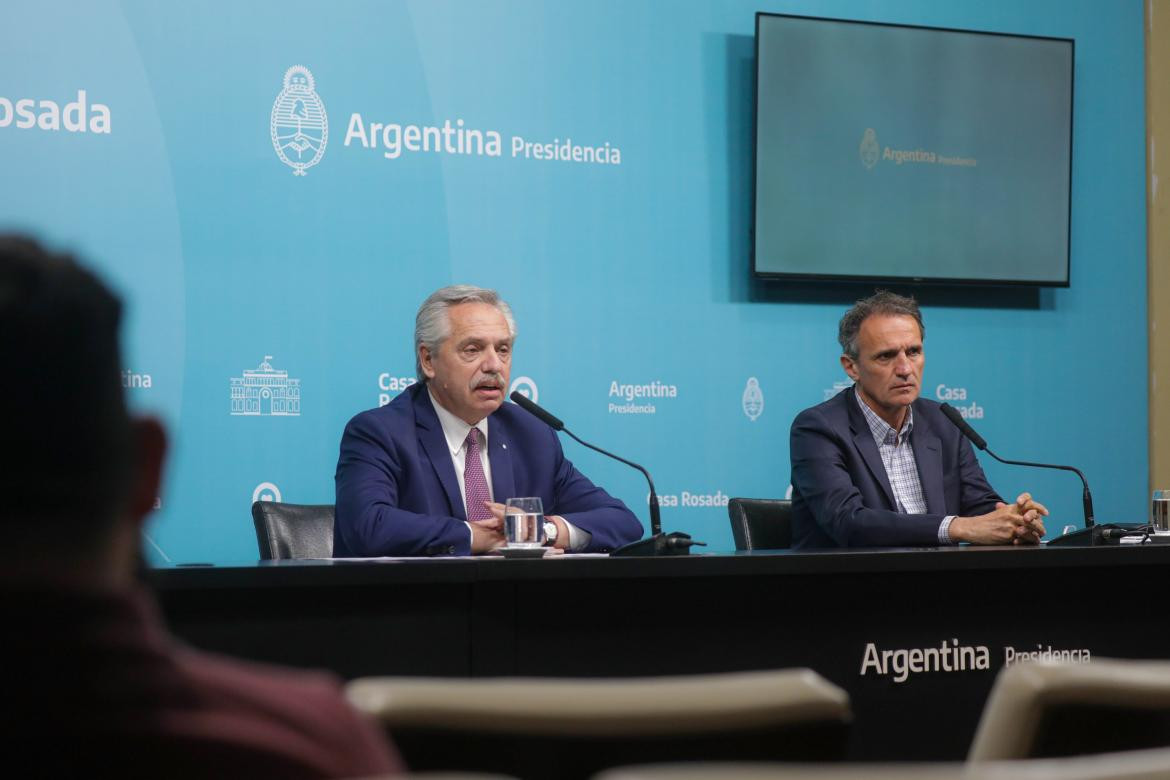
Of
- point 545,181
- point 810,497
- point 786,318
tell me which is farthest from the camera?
point 786,318

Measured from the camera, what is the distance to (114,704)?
764mm

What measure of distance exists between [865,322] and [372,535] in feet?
5.52

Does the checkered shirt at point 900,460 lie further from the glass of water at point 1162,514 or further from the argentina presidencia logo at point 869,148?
the argentina presidencia logo at point 869,148

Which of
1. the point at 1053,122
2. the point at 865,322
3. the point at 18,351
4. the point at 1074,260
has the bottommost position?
the point at 18,351

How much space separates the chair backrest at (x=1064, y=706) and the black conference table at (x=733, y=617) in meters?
1.40

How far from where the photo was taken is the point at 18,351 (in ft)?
2.59

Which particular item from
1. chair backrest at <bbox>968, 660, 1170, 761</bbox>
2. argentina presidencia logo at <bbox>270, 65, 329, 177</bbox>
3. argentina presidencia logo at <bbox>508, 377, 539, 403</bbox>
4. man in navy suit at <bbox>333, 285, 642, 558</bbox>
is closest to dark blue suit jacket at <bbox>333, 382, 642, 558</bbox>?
man in navy suit at <bbox>333, 285, 642, 558</bbox>

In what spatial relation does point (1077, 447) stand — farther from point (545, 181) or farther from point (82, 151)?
point (82, 151)

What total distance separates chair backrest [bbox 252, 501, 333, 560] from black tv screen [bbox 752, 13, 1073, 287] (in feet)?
6.94

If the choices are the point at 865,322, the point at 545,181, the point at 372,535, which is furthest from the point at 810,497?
the point at 545,181

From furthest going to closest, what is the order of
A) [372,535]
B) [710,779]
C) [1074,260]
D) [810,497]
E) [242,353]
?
[1074,260] < [242,353] < [810,497] < [372,535] < [710,779]

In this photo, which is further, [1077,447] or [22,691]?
[1077,447]

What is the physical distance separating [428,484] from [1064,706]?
8.48 feet

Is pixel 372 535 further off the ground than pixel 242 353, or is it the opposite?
pixel 242 353
